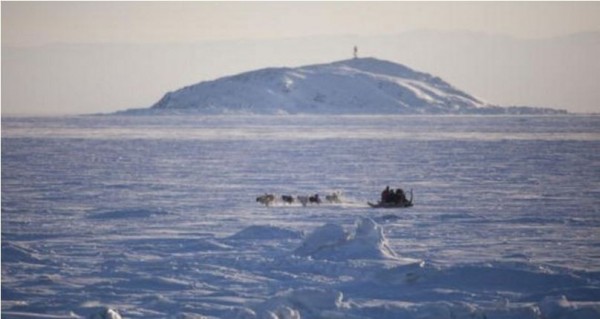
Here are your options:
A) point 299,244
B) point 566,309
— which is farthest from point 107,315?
point 299,244

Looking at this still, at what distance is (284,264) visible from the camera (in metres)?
17.5

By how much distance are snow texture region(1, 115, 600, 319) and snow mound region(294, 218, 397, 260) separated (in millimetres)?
37

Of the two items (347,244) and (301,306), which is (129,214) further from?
(301,306)

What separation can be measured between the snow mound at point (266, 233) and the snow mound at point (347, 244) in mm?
1995

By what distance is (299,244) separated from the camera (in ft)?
64.2

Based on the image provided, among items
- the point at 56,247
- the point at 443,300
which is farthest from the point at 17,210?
the point at 443,300

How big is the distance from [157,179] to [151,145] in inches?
1063

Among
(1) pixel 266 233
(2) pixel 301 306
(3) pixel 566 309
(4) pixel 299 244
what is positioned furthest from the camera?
(1) pixel 266 233

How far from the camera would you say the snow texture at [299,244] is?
1467 centimetres

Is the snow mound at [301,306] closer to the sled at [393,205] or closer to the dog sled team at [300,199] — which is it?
the sled at [393,205]

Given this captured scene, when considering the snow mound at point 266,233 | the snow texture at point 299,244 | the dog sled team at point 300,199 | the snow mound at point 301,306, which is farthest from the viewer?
the dog sled team at point 300,199

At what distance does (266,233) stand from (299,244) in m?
1.55

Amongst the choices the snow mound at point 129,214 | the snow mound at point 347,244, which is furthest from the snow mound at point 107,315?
the snow mound at point 129,214

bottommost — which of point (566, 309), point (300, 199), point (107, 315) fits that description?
point (107, 315)
